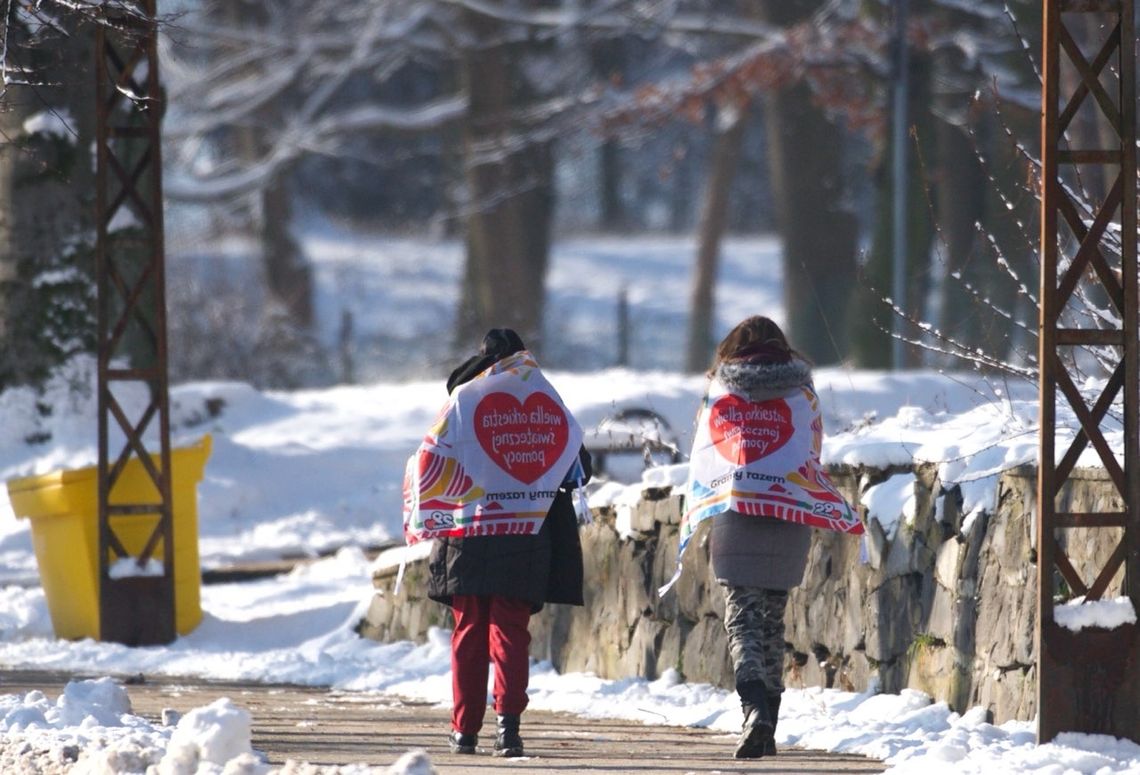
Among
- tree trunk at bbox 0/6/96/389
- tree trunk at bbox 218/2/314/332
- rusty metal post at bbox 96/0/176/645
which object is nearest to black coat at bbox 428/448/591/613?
rusty metal post at bbox 96/0/176/645

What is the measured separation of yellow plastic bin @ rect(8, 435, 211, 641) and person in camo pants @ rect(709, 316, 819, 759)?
4412 millimetres

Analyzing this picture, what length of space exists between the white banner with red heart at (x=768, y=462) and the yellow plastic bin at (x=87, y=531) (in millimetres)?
4314

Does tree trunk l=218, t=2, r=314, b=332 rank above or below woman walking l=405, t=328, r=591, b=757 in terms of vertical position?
above

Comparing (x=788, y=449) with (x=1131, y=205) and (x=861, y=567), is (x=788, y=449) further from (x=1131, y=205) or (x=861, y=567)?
(x=1131, y=205)

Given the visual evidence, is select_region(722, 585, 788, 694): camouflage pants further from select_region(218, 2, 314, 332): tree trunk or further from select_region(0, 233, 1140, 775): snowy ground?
select_region(218, 2, 314, 332): tree trunk

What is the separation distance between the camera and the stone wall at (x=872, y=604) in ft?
22.3

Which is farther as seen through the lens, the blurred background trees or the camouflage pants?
the blurred background trees

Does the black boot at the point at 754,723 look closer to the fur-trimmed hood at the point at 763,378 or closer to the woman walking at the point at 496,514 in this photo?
the woman walking at the point at 496,514

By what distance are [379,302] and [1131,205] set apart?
113 ft

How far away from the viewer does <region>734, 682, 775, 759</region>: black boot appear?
6.68m

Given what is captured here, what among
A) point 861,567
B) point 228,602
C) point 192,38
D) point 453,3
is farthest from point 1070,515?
point 192,38

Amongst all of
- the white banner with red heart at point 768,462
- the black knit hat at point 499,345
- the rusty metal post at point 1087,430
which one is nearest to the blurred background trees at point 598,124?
the white banner with red heart at point 768,462

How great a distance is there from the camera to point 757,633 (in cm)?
696

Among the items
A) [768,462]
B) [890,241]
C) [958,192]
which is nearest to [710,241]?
[958,192]
